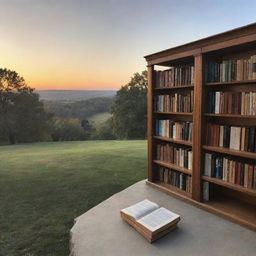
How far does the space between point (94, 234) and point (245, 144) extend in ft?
5.52

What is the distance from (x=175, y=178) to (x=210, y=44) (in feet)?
5.66

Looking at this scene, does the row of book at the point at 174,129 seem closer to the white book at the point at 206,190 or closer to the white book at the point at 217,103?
the white book at the point at 217,103

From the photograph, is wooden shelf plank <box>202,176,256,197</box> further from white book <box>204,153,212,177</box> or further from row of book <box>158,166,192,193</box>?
row of book <box>158,166,192,193</box>

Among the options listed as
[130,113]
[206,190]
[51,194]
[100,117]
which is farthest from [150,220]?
[100,117]

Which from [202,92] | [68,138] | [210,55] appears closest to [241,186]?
[202,92]

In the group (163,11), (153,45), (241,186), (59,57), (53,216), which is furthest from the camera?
(59,57)

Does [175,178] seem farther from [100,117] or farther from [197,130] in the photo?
[100,117]

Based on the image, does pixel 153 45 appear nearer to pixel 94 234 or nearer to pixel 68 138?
pixel 94 234

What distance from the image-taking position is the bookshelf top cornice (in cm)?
176

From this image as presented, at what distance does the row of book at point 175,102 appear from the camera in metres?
2.44

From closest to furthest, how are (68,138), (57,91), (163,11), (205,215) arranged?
(205,215) → (163,11) → (57,91) → (68,138)

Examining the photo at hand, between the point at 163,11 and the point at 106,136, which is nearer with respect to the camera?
the point at 163,11

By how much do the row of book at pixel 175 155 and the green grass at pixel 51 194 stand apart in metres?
0.87

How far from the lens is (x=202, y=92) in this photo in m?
2.18
